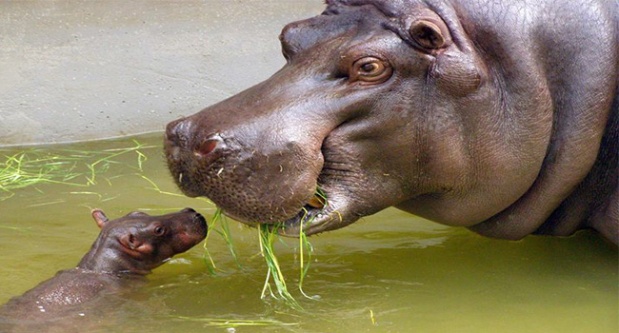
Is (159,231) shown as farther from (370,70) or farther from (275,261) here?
(370,70)

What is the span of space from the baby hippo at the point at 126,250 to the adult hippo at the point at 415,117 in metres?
0.84

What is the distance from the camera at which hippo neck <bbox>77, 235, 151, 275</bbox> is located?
4.81 metres

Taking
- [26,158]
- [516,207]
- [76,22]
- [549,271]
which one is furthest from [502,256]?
[76,22]

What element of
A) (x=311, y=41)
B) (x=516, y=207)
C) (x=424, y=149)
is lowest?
(x=516, y=207)

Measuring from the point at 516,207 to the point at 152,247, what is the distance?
4.87ft

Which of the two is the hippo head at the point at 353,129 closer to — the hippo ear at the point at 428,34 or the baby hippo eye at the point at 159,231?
the hippo ear at the point at 428,34

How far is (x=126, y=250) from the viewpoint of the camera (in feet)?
16.0

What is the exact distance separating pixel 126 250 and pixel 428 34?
1.68 meters

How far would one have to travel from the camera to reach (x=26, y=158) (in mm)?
6250

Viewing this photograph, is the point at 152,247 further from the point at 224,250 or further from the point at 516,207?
the point at 516,207

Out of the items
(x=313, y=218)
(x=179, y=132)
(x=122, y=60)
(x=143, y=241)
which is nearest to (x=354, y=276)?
(x=313, y=218)

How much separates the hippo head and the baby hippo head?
2.83ft

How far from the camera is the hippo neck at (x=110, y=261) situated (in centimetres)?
481

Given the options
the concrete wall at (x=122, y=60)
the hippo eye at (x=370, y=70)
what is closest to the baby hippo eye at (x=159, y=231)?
the hippo eye at (x=370, y=70)
